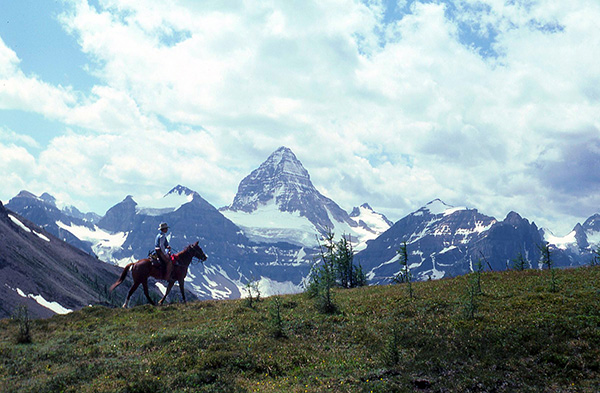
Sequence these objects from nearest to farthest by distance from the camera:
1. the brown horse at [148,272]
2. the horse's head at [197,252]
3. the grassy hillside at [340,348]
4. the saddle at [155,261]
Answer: the grassy hillside at [340,348] → the brown horse at [148,272] → the saddle at [155,261] → the horse's head at [197,252]

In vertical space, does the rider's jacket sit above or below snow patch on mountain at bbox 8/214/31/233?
below

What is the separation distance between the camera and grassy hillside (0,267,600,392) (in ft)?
48.0

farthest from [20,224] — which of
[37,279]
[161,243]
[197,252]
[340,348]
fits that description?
[340,348]

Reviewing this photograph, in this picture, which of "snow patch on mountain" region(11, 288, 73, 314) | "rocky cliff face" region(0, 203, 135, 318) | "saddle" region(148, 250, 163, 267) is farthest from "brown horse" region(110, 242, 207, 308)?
"snow patch on mountain" region(11, 288, 73, 314)

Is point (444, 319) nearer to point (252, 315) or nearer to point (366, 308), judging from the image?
point (366, 308)

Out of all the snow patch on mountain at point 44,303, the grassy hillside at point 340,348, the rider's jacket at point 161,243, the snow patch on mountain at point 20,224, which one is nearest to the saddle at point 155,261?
the rider's jacket at point 161,243

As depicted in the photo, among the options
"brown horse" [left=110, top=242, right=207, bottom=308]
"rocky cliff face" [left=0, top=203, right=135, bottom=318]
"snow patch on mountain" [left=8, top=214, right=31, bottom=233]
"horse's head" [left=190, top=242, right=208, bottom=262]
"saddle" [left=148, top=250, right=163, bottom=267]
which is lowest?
"brown horse" [left=110, top=242, right=207, bottom=308]

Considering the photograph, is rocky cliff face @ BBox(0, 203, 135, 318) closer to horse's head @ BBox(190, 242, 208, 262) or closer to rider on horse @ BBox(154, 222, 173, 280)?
horse's head @ BBox(190, 242, 208, 262)

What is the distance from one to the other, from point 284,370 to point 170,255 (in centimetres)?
1614

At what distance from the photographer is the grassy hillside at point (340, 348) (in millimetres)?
14617

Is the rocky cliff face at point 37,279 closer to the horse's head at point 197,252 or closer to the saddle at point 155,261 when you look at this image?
the horse's head at point 197,252

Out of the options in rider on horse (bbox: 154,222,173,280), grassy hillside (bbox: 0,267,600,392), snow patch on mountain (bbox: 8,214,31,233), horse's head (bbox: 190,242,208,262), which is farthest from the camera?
snow patch on mountain (bbox: 8,214,31,233)

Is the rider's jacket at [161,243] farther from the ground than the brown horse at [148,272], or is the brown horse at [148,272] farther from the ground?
the rider's jacket at [161,243]

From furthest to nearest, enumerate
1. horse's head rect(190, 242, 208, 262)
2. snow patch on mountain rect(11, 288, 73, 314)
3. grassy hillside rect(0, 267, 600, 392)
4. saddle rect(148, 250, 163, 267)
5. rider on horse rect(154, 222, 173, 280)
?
snow patch on mountain rect(11, 288, 73, 314) → horse's head rect(190, 242, 208, 262) → saddle rect(148, 250, 163, 267) → rider on horse rect(154, 222, 173, 280) → grassy hillside rect(0, 267, 600, 392)
